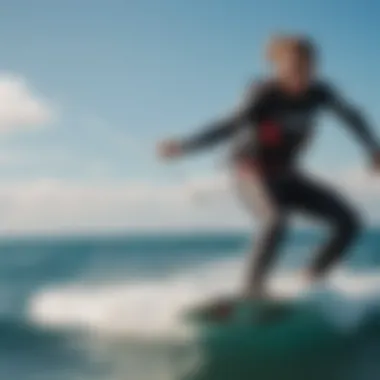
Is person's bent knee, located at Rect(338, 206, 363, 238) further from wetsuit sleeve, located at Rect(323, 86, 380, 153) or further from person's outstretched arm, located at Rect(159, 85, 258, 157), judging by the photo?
person's outstretched arm, located at Rect(159, 85, 258, 157)

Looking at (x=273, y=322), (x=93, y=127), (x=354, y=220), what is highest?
(x=93, y=127)

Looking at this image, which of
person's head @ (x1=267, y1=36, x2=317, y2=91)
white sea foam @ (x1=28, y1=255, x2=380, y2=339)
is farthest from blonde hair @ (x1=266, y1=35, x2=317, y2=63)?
white sea foam @ (x1=28, y1=255, x2=380, y2=339)

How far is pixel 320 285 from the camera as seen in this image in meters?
1.30

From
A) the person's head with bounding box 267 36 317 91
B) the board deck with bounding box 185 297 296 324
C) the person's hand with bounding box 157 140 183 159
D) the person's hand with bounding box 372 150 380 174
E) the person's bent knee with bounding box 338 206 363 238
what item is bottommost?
the board deck with bounding box 185 297 296 324

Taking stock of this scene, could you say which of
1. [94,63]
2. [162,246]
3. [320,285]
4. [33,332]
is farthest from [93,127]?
[320,285]

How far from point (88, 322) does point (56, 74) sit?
1.30 feet

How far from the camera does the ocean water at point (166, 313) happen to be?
4.17ft

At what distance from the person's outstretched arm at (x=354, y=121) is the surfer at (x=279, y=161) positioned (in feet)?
0.06

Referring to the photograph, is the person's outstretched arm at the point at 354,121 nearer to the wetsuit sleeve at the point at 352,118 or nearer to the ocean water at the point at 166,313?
the wetsuit sleeve at the point at 352,118

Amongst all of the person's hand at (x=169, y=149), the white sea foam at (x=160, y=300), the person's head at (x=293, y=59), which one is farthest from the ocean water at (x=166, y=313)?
the person's head at (x=293, y=59)

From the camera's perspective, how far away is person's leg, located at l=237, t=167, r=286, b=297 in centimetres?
129

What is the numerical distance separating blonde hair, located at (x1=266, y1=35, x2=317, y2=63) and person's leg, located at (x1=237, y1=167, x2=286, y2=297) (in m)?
0.19

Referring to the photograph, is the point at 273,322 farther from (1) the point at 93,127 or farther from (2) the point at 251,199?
(1) the point at 93,127

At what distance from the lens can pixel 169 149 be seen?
4.29 ft
